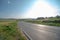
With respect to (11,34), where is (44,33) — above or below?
below

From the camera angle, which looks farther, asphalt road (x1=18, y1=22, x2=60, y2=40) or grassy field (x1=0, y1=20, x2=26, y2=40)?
asphalt road (x1=18, y1=22, x2=60, y2=40)

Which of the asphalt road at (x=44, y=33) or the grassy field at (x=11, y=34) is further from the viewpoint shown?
the asphalt road at (x=44, y=33)

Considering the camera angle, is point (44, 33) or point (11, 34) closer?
point (11, 34)
